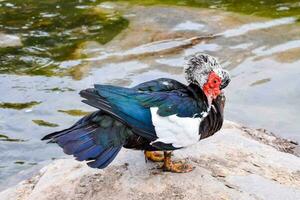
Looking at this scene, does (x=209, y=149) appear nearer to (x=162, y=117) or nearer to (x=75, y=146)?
(x=162, y=117)

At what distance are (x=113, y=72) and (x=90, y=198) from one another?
4175mm

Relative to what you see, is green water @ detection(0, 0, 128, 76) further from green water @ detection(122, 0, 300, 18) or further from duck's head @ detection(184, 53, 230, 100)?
duck's head @ detection(184, 53, 230, 100)

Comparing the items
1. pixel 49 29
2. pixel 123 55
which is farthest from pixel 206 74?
pixel 49 29

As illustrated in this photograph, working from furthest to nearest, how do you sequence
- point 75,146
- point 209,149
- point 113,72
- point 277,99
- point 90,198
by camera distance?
1. point 113,72
2. point 277,99
3. point 209,149
4. point 90,198
5. point 75,146

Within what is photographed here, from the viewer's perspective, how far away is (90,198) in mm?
4215

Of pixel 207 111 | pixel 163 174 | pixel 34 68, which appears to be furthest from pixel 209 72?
pixel 34 68

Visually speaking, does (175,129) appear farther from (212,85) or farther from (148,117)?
(212,85)

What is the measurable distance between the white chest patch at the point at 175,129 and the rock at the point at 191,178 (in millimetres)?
332

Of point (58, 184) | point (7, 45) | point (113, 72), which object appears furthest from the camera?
point (7, 45)

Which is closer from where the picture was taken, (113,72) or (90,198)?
(90,198)

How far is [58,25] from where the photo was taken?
9.89 metres

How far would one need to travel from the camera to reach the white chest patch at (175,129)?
159 inches

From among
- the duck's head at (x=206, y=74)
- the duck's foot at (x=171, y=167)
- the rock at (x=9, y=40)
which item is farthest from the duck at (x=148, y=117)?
the rock at (x=9, y=40)

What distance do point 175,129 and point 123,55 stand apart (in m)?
4.80
